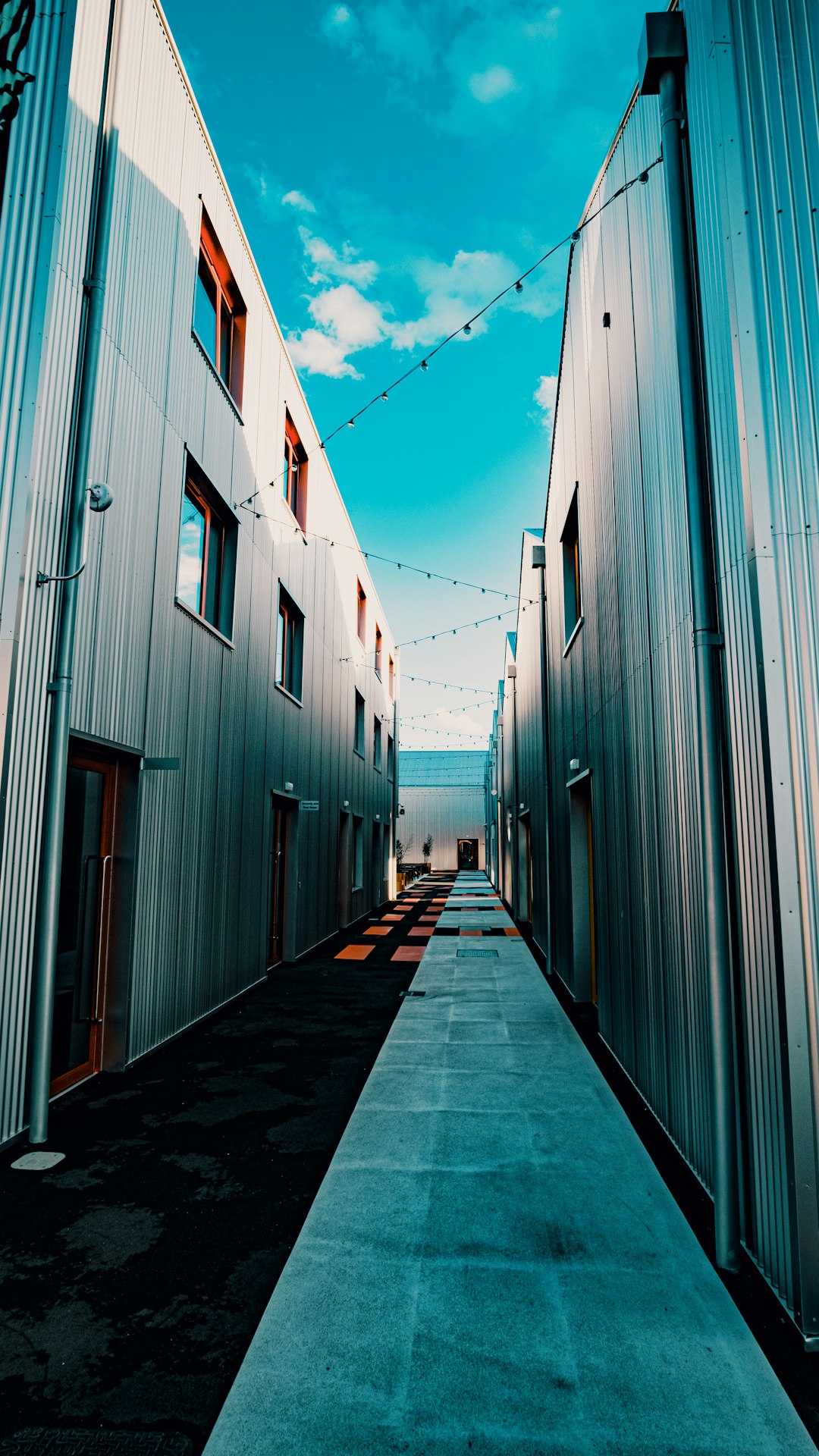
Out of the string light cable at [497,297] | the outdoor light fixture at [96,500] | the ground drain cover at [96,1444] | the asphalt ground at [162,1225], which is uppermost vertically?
the string light cable at [497,297]

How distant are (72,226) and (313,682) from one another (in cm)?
773

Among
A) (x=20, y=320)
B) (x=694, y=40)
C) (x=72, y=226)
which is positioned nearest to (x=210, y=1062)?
(x=20, y=320)

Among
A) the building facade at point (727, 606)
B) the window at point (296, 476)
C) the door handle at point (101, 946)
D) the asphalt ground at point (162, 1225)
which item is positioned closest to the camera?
the asphalt ground at point (162, 1225)

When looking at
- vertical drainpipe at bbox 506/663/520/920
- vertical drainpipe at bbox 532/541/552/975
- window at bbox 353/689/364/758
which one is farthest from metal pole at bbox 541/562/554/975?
window at bbox 353/689/364/758

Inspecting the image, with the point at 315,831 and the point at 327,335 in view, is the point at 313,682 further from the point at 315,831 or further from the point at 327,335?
the point at 327,335

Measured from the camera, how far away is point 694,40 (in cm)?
310

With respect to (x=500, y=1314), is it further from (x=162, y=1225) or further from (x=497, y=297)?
(x=497, y=297)

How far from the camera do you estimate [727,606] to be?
2.83 metres

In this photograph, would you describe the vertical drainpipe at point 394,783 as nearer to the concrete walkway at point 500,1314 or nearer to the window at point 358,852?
the window at point 358,852

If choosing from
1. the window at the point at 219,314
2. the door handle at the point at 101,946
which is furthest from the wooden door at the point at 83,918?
the window at the point at 219,314

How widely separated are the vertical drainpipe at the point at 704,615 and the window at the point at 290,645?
7.34 meters

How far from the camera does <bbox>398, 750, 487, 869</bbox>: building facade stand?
4484 cm

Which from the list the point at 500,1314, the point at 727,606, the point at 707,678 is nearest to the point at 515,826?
the point at 707,678

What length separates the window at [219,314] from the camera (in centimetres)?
702
